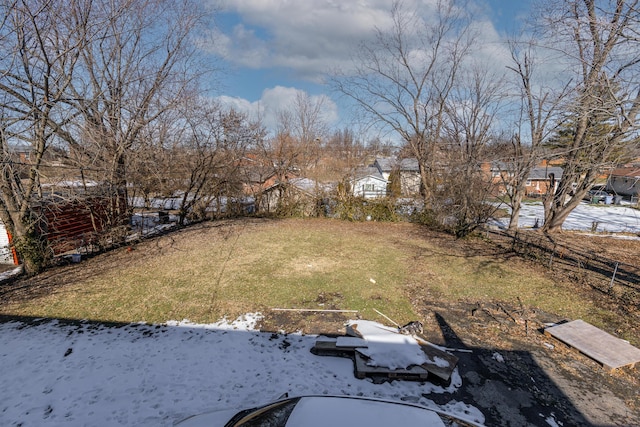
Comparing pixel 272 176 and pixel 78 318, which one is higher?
pixel 272 176

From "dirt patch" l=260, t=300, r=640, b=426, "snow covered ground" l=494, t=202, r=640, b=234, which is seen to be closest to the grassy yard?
"dirt patch" l=260, t=300, r=640, b=426

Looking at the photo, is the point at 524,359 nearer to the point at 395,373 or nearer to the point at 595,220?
the point at 395,373

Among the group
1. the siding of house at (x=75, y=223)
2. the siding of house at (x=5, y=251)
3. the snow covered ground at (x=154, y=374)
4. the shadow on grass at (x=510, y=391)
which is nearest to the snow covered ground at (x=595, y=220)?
the shadow on grass at (x=510, y=391)

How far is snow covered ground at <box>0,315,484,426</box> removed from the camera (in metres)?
3.15

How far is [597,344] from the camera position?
174 inches

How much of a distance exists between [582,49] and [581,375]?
233 inches

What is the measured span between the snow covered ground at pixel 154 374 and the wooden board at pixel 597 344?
89.5 inches

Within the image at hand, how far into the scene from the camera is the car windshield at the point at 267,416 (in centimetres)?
192

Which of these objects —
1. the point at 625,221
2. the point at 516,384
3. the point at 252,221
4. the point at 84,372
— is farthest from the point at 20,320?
the point at 625,221

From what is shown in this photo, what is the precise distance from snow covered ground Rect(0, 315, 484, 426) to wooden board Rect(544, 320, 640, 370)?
89.5 inches

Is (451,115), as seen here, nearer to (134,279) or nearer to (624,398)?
(624,398)

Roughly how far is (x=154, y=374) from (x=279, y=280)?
3384mm

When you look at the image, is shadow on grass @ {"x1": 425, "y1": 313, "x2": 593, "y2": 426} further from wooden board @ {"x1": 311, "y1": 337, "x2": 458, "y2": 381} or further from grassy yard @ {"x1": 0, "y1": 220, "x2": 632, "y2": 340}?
grassy yard @ {"x1": 0, "y1": 220, "x2": 632, "y2": 340}

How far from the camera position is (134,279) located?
6750mm
